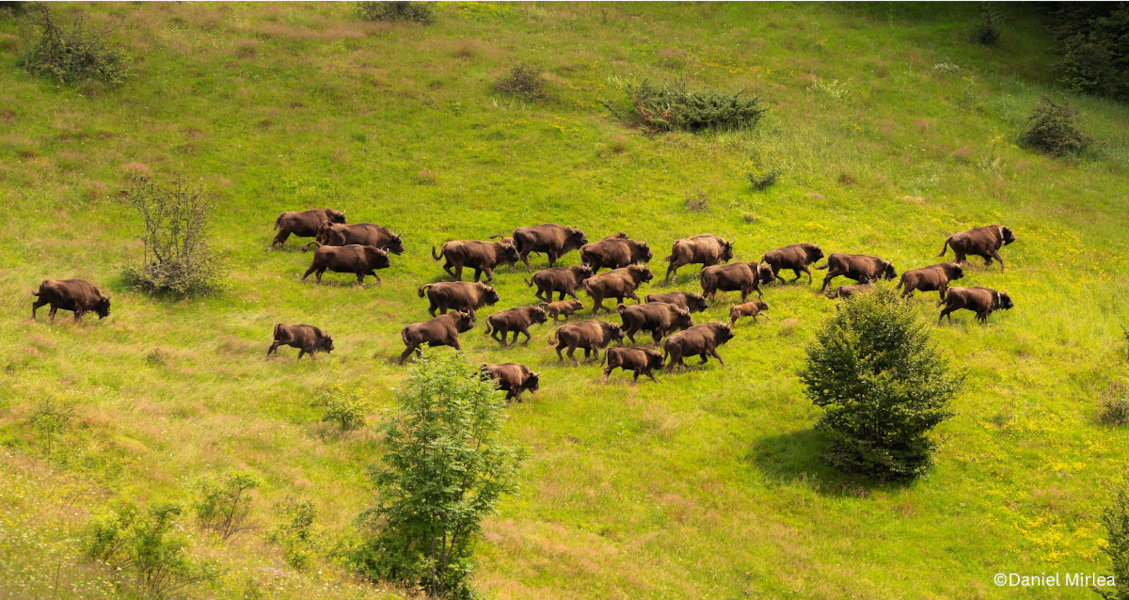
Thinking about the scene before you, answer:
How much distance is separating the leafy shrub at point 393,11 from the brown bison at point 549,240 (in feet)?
107

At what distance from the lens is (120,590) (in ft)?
40.4

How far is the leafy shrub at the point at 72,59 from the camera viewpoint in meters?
47.8

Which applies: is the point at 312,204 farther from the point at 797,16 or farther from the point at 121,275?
the point at 797,16

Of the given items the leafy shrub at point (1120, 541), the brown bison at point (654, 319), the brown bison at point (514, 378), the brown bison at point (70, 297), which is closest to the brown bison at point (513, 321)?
the brown bison at point (654, 319)

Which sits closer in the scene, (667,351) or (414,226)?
(667,351)

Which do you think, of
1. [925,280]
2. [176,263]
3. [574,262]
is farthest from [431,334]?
[925,280]

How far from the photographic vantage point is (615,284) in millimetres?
32844

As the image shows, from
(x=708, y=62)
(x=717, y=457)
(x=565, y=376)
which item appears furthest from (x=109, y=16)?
(x=717, y=457)

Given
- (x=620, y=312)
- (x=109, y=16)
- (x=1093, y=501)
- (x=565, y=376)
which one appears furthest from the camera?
(x=109, y=16)

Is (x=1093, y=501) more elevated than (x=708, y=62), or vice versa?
(x=708, y=62)

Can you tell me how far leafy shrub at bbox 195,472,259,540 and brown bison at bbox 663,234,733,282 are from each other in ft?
72.4

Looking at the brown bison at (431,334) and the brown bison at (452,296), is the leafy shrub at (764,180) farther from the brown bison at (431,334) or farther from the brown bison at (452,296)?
the brown bison at (431,334)

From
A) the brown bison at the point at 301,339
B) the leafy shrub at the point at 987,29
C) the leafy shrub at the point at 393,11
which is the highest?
the leafy shrub at the point at 987,29

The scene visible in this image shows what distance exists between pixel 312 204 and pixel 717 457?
24.9 m
